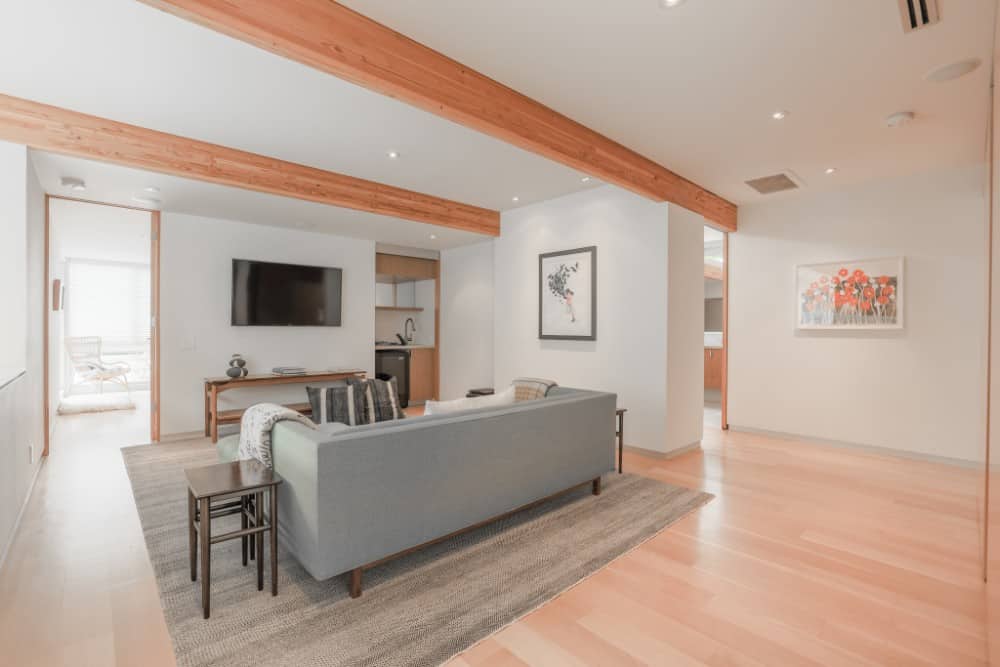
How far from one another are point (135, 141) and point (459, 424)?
3.09 meters

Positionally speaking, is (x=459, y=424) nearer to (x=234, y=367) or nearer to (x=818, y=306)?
(x=234, y=367)

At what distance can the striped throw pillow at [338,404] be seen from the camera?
315 centimetres

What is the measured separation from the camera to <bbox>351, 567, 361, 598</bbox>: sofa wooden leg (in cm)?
210

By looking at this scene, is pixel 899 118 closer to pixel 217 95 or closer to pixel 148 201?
pixel 217 95

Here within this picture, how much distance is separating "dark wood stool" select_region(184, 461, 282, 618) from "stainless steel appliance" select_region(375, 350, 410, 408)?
4530mm

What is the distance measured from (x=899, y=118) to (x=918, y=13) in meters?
1.28

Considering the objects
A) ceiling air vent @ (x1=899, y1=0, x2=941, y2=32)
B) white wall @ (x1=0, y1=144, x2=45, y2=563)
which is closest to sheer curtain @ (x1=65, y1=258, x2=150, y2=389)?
white wall @ (x1=0, y1=144, x2=45, y2=563)

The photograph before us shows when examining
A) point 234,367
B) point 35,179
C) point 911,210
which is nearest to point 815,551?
point 911,210

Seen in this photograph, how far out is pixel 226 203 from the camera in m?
4.64

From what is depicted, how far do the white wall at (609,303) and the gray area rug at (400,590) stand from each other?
4.56 ft

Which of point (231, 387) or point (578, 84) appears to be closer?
point (578, 84)

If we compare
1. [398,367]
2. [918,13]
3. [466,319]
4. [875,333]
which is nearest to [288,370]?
[398,367]

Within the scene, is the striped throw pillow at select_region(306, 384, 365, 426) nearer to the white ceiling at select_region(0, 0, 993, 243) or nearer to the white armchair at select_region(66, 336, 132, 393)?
the white ceiling at select_region(0, 0, 993, 243)

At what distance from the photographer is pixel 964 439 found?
4.10m
